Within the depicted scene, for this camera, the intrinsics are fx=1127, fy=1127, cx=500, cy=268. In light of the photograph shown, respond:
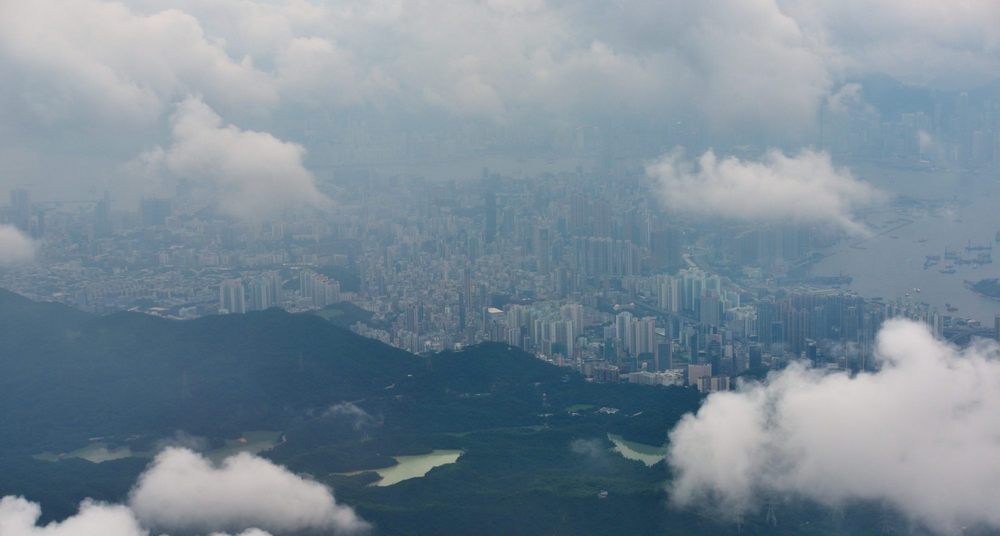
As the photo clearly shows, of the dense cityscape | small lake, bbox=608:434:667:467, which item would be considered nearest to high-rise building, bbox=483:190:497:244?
the dense cityscape

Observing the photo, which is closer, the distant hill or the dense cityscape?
the distant hill

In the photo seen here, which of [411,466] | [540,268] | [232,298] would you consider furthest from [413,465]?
[540,268]

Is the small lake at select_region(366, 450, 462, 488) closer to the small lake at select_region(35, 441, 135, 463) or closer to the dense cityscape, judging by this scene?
the small lake at select_region(35, 441, 135, 463)

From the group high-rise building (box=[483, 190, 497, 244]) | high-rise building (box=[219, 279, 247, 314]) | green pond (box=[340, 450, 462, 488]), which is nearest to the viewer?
green pond (box=[340, 450, 462, 488])

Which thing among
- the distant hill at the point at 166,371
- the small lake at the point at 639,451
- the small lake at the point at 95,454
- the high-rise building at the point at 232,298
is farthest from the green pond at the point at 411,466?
the high-rise building at the point at 232,298

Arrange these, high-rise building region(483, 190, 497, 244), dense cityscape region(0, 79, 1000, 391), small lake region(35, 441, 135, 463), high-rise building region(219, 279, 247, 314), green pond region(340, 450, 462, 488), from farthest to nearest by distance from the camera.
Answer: high-rise building region(483, 190, 497, 244) < high-rise building region(219, 279, 247, 314) < dense cityscape region(0, 79, 1000, 391) < small lake region(35, 441, 135, 463) < green pond region(340, 450, 462, 488)

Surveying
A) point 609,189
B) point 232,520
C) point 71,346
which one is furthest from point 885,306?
point 71,346

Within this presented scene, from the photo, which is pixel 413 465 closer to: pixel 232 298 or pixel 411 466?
pixel 411 466
